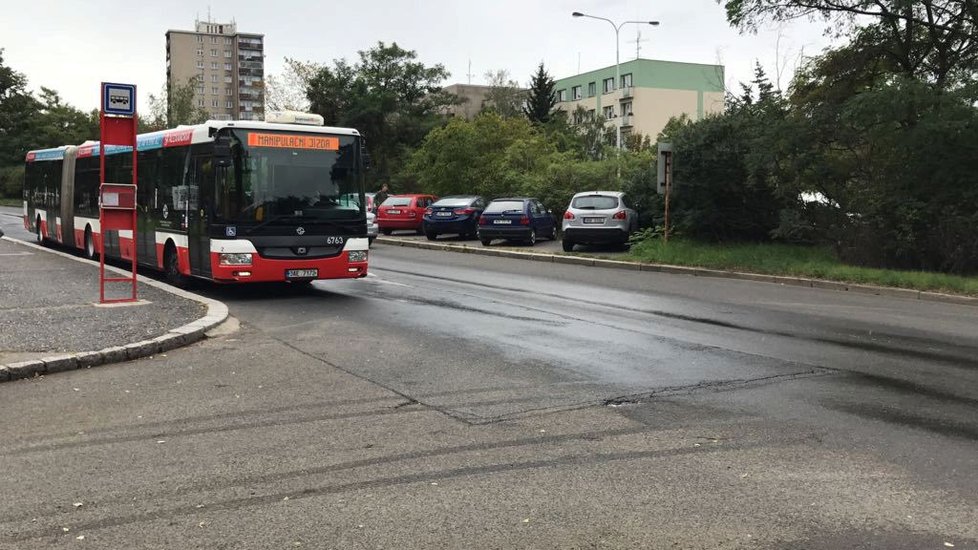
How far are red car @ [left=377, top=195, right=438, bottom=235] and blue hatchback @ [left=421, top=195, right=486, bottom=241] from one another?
8.22ft

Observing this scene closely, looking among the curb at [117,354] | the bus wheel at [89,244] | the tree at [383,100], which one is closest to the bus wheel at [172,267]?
the curb at [117,354]

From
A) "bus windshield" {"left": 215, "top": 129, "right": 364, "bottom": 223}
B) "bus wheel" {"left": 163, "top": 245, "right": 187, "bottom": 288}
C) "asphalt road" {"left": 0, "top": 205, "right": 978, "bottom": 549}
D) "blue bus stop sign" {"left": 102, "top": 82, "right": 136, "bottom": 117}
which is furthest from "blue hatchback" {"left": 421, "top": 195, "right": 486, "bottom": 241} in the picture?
"asphalt road" {"left": 0, "top": 205, "right": 978, "bottom": 549}

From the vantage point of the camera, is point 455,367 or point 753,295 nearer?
point 455,367

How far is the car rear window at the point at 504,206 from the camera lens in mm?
26219

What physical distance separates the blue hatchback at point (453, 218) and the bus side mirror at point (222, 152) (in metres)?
16.2

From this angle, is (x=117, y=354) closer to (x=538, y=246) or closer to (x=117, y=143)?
(x=117, y=143)

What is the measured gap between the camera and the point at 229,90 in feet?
537

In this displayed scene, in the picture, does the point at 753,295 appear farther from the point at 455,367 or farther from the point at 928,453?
the point at 928,453

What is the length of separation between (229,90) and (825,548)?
17197 cm

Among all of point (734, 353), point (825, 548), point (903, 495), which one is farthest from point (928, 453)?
point (734, 353)

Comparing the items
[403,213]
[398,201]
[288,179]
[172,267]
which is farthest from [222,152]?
[398,201]

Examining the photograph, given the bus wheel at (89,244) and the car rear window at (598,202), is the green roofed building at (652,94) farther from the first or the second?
the bus wheel at (89,244)

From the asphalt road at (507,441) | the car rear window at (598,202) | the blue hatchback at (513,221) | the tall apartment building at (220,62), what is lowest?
the asphalt road at (507,441)

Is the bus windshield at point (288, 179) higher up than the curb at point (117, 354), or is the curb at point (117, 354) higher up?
the bus windshield at point (288, 179)
